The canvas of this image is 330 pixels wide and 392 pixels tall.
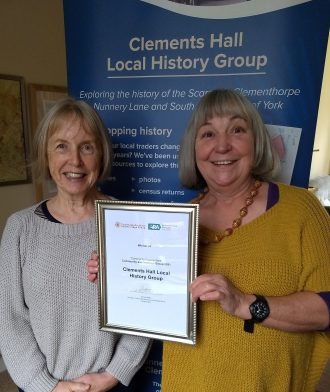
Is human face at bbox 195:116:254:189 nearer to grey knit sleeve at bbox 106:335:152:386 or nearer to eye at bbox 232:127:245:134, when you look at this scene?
→ eye at bbox 232:127:245:134

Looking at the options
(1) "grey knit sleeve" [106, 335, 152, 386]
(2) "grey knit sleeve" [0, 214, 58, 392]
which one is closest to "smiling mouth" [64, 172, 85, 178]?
(2) "grey knit sleeve" [0, 214, 58, 392]

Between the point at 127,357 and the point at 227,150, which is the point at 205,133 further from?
the point at 127,357

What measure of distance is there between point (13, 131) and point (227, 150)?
2551 mm

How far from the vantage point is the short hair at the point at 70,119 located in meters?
1.33

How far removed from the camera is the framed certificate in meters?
1.09

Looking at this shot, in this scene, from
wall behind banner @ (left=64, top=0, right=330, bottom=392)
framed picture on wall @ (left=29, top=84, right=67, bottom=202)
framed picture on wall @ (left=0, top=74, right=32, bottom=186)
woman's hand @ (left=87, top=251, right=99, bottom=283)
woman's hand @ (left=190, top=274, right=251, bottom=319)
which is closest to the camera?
woman's hand @ (left=190, top=274, right=251, bottom=319)

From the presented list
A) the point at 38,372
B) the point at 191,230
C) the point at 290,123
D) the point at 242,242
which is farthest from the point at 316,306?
the point at 38,372

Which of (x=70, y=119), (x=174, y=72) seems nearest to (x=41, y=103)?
(x=174, y=72)

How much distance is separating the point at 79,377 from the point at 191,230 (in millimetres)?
776

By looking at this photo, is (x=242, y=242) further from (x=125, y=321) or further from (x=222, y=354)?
(x=125, y=321)

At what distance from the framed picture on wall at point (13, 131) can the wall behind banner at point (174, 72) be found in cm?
144

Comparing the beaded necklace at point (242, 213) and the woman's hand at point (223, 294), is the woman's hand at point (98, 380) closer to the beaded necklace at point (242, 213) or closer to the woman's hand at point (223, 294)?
the woman's hand at point (223, 294)

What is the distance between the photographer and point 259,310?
1046mm

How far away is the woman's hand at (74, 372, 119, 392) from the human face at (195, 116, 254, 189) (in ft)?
2.80
